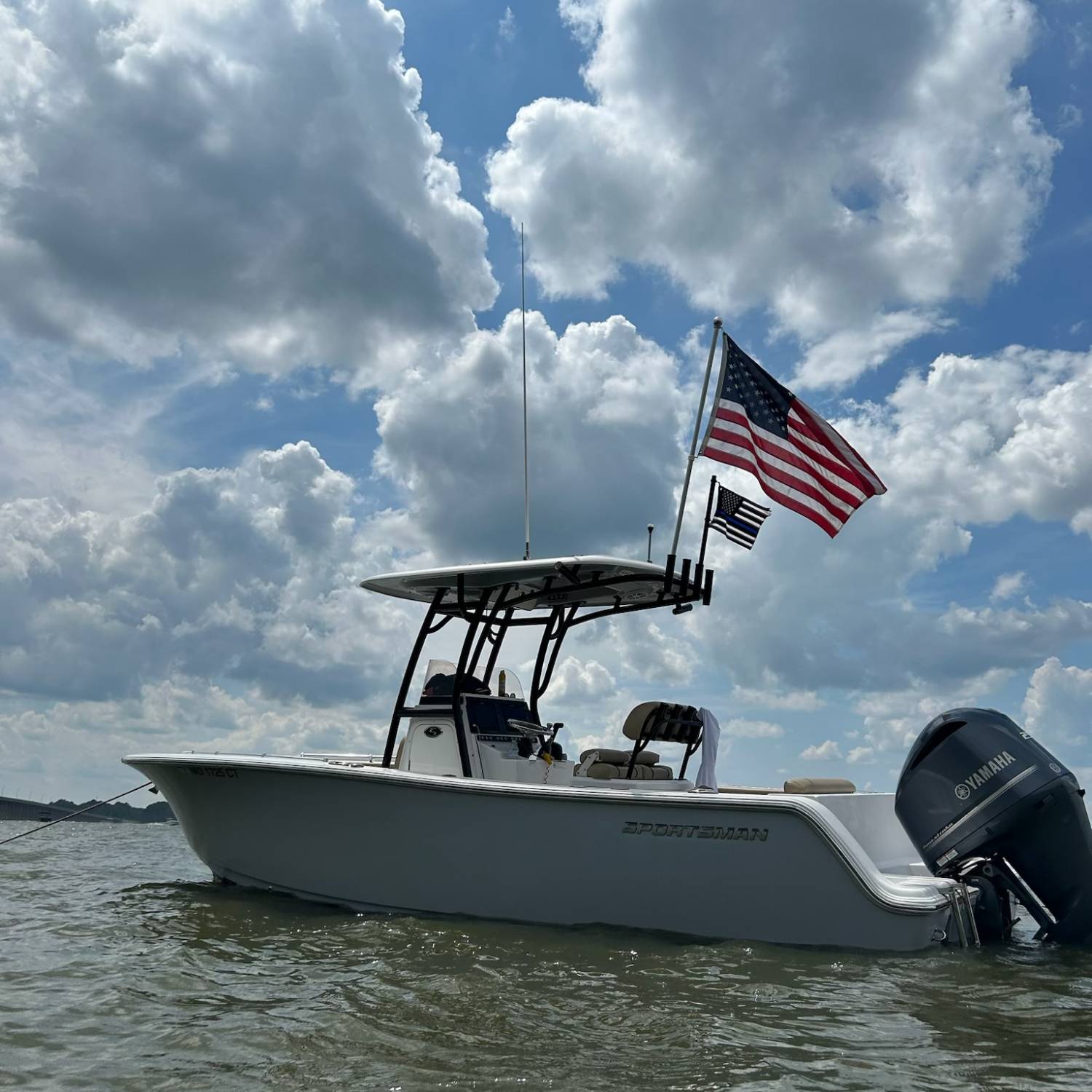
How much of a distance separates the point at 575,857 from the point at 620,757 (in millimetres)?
1431

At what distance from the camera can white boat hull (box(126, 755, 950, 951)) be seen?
6.77 m

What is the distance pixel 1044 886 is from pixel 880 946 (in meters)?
1.25

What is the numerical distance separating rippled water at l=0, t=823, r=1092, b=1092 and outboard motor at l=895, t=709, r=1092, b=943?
33cm

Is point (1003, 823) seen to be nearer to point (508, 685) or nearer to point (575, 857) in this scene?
point (575, 857)

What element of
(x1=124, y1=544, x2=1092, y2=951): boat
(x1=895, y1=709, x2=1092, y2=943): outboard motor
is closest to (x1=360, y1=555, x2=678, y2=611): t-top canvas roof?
(x1=124, y1=544, x2=1092, y2=951): boat

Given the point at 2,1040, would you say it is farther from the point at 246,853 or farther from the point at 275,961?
the point at 246,853

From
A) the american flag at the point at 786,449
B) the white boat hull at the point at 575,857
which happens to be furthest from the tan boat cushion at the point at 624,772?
the american flag at the point at 786,449

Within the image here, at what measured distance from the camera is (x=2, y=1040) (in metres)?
4.80

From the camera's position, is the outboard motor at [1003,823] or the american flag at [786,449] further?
the american flag at [786,449]

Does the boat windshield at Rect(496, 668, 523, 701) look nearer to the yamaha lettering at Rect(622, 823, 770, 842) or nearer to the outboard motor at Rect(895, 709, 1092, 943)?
the yamaha lettering at Rect(622, 823, 770, 842)

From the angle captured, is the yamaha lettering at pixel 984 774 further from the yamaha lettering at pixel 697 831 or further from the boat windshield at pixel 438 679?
the boat windshield at pixel 438 679

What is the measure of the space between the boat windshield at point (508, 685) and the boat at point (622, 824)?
0.04 m

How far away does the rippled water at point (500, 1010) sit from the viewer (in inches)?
172

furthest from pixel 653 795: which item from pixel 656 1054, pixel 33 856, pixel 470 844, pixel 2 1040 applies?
pixel 33 856
